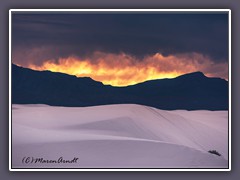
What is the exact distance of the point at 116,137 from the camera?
4.44 metres

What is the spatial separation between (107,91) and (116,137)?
48 centimetres

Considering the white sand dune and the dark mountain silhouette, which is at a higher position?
the dark mountain silhouette

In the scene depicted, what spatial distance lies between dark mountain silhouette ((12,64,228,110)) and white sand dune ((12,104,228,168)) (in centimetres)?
7

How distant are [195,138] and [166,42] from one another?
101cm

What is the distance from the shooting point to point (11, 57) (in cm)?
447

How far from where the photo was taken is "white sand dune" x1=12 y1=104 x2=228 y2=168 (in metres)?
4.39

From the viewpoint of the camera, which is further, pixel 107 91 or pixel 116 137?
pixel 107 91

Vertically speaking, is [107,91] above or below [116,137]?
above

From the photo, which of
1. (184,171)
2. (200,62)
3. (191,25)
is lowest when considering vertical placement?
(184,171)

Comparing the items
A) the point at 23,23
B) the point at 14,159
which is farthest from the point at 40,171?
the point at 23,23

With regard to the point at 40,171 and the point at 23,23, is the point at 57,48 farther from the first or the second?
the point at 40,171

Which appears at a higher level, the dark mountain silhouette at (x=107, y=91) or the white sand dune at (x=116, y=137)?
the dark mountain silhouette at (x=107, y=91)

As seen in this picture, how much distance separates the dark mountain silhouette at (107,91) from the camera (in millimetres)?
4488

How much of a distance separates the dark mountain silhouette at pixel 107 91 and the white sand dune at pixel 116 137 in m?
0.07
